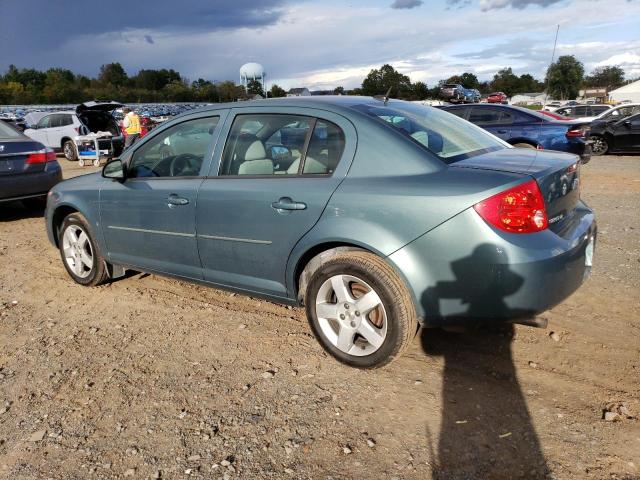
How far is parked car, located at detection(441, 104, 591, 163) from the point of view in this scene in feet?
33.9

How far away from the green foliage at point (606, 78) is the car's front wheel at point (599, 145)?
10216cm

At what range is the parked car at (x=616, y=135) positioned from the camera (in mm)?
14797

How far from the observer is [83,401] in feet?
9.98

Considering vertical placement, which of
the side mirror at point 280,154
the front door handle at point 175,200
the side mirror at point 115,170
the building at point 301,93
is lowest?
the front door handle at point 175,200

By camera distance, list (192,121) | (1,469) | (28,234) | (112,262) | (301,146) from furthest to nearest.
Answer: (28,234), (112,262), (192,121), (301,146), (1,469)

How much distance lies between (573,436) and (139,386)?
7.86ft

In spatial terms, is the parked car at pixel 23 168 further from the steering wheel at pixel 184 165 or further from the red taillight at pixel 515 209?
the red taillight at pixel 515 209

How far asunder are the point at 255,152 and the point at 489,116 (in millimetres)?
9038

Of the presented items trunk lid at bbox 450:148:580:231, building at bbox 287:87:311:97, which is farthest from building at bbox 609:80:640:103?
trunk lid at bbox 450:148:580:231

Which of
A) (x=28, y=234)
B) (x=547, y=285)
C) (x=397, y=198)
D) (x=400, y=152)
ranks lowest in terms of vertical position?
(x=28, y=234)

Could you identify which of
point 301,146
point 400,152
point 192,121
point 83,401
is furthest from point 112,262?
point 400,152

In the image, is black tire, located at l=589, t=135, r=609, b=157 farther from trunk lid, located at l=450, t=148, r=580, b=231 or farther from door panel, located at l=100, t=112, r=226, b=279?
door panel, located at l=100, t=112, r=226, b=279

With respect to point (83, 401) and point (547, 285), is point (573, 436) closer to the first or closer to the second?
point (547, 285)

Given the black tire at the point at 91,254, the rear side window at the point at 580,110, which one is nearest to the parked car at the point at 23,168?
the black tire at the point at 91,254
